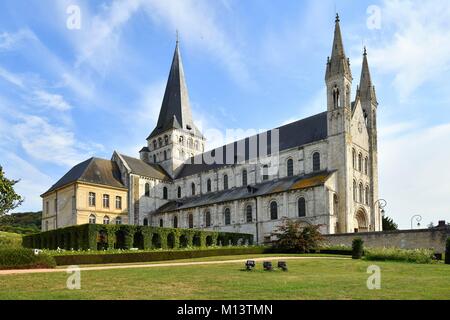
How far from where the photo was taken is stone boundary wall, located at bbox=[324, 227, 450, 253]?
111 feet

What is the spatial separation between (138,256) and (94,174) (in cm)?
2920

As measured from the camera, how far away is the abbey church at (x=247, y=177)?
44938 mm

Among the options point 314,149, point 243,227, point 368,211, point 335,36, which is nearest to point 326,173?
point 314,149

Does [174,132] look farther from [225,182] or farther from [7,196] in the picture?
[7,196]

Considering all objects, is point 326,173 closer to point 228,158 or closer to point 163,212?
point 228,158

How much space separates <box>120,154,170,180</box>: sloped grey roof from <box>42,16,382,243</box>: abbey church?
0.72 feet

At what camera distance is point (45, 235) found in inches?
1649

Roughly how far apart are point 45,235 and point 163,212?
60.5 feet

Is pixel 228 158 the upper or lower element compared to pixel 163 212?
upper

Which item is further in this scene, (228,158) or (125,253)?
(228,158)

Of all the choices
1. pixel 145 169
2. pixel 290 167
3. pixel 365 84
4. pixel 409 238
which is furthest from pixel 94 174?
pixel 409 238

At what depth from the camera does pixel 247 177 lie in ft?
176

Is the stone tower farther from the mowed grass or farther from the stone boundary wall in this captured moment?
the mowed grass
